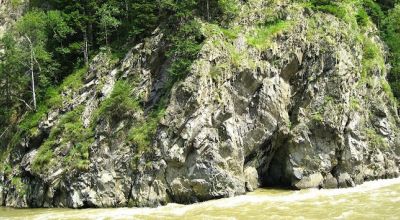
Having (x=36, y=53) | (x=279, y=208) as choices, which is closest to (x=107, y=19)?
(x=36, y=53)

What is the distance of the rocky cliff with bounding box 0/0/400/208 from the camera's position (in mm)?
26641

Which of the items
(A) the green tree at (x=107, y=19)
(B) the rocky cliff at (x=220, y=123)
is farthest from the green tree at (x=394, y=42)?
(A) the green tree at (x=107, y=19)

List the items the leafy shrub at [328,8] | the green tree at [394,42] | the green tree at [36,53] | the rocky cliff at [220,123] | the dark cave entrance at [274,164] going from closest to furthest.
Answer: the rocky cliff at [220,123]
the dark cave entrance at [274,164]
the leafy shrub at [328,8]
the green tree at [36,53]
the green tree at [394,42]

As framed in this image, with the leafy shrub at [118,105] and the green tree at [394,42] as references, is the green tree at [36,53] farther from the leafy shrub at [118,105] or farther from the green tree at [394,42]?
the green tree at [394,42]

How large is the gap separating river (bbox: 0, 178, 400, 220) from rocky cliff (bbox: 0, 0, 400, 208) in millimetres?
1328

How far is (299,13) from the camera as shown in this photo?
3403cm

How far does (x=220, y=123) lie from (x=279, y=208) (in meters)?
7.32

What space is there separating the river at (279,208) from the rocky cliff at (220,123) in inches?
52.3

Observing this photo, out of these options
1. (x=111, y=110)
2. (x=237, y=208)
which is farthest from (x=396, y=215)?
(x=111, y=110)

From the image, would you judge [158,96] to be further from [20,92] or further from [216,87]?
[20,92]

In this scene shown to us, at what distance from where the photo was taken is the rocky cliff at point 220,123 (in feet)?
87.4

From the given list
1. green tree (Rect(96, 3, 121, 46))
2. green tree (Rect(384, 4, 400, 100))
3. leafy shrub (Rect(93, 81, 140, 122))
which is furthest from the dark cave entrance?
green tree (Rect(96, 3, 121, 46))

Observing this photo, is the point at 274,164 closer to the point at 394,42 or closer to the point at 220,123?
the point at 220,123

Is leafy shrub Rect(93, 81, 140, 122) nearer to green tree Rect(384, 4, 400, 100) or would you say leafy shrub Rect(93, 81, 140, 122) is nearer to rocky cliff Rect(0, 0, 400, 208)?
rocky cliff Rect(0, 0, 400, 208)
